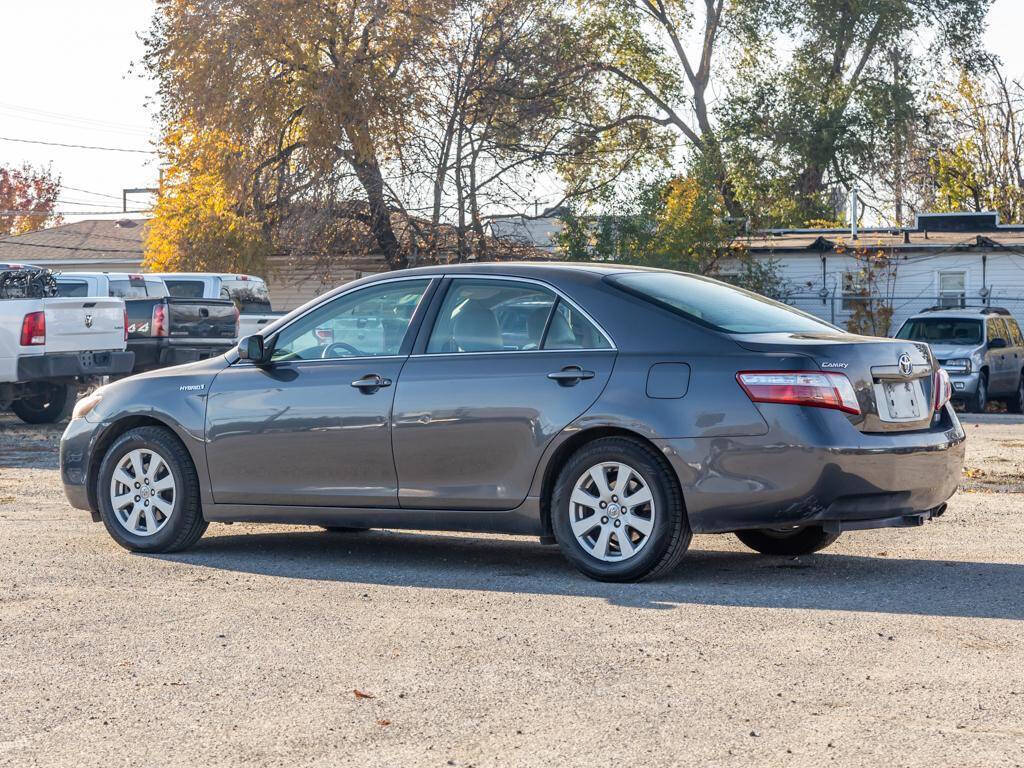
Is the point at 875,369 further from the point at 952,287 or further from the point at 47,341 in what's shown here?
the point at 952,287

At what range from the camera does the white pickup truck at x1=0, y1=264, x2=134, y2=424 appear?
59.3 ft

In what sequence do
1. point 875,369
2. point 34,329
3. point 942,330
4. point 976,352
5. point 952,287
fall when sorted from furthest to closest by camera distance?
point 952,287, point 942,330, point 976,352, point 34,329, point 875,369

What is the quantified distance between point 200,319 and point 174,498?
14087mm

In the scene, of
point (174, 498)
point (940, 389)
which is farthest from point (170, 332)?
point (940, 389)

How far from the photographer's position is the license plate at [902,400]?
7234 millimetres

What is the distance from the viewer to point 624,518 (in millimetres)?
7309

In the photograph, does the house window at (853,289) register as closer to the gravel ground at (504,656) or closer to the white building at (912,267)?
the white building at (912,267)

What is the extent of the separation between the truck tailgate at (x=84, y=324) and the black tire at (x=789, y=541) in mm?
12043

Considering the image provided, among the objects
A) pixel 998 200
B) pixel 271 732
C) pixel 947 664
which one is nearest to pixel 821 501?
pixel 947 664

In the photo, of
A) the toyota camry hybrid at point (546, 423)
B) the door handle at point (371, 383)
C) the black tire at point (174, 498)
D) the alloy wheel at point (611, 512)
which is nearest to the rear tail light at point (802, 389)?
the toyota camry hybrid at point (546, 423)

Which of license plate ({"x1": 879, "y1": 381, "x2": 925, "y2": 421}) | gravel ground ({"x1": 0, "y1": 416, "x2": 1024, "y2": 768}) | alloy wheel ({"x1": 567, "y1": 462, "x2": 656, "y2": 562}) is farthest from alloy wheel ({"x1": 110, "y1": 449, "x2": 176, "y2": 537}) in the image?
license plate ({"x1": 879, "y1": 381, "x2": 925, "y2": 421})

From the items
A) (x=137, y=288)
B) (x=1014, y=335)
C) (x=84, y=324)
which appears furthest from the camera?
(x=1014, y=335)

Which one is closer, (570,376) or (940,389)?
(570,376)

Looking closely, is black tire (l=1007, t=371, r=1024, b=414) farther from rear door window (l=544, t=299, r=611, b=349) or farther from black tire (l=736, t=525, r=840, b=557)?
rear door window (l=544, t=299, r=611, b=349)
